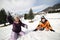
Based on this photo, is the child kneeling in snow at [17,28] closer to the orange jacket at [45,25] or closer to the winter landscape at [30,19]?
the winter landscape at [30,19]

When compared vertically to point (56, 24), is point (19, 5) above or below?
above

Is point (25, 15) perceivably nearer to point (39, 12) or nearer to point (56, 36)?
point (39, 12)

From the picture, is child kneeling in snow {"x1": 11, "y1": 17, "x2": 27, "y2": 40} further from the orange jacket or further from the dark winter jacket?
the orange jacket

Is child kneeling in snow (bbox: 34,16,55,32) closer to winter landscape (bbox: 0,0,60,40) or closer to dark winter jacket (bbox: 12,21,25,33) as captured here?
winter landscape (bbox: 0,0,60,40)

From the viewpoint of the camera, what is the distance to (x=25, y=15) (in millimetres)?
1544

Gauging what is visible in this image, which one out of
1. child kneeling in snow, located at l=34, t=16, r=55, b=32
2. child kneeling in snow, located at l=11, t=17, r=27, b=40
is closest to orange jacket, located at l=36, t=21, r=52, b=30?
child kneeling in snow, located at l=34, t=16, r=55, b=32

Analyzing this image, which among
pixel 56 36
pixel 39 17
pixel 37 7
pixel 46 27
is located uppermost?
pixel 37 7

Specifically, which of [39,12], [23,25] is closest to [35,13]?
[39,12]

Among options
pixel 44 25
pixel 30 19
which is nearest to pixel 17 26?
pixel 30 19

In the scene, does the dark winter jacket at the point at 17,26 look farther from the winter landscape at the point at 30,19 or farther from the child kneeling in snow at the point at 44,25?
the child kneeling in snow at the point at 44,25

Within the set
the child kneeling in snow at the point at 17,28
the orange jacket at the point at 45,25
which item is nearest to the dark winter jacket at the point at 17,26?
the child kneeling in snow at the point at 17,28

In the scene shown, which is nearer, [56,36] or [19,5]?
[56,36]

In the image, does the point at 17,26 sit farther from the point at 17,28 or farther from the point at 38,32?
the point at 38,32

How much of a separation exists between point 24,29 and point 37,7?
32 cm
